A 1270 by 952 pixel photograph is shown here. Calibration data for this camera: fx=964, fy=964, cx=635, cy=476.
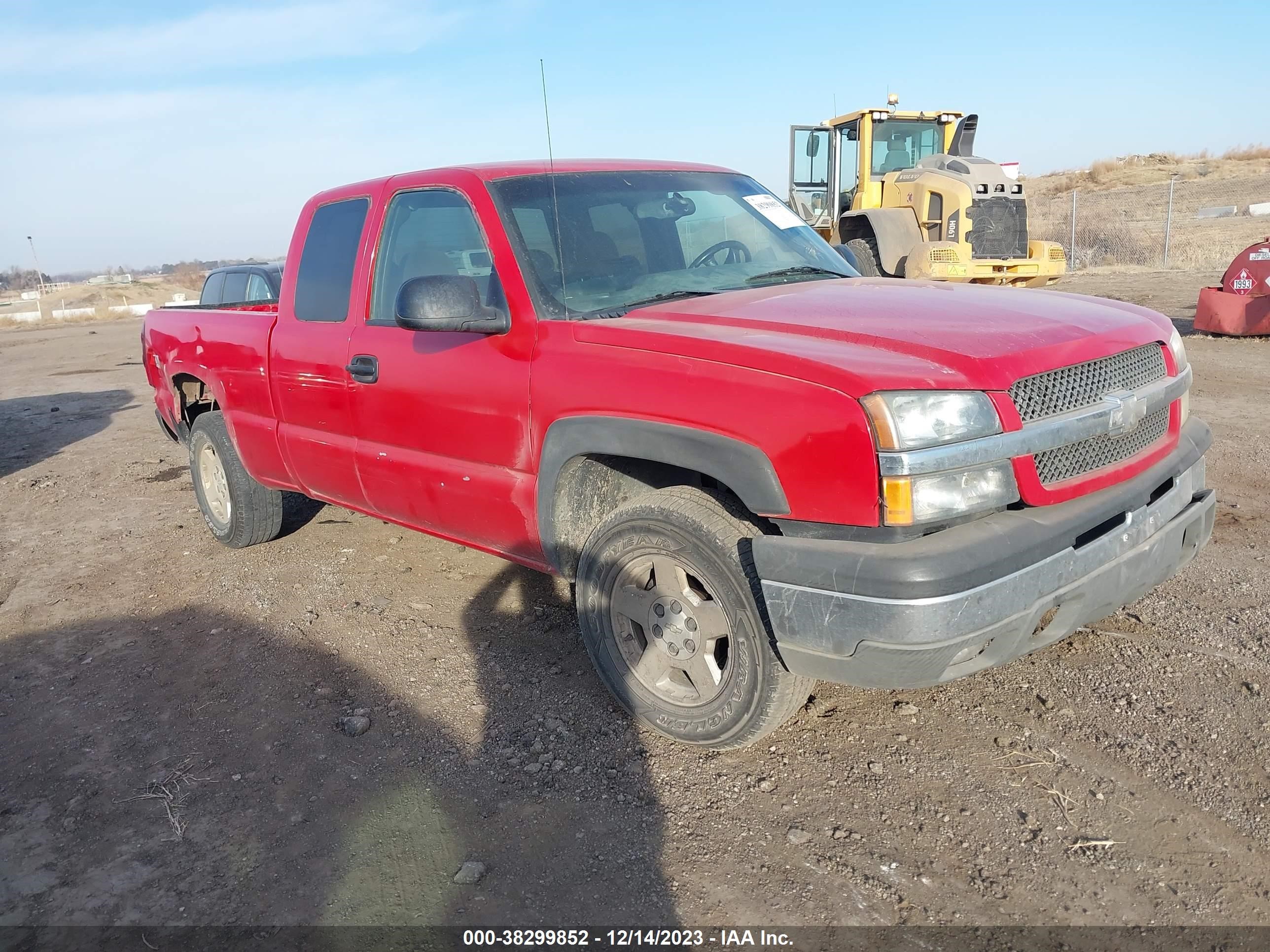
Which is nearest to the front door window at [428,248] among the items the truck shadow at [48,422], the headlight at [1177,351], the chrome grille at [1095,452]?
the chrome grille at [1095,452]

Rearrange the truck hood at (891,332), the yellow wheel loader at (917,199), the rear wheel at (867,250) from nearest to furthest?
the truck hood at (891,332) → the rear wheel at (867,250) → the yellow wheel loader at (917,199)

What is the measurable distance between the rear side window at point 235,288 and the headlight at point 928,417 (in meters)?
9.40

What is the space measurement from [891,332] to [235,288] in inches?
379

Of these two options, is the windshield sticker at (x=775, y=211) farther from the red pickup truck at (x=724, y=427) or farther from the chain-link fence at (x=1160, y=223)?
the chain-link fence at (x=1160, y=223)

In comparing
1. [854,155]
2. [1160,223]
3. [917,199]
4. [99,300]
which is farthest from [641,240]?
[99,300]

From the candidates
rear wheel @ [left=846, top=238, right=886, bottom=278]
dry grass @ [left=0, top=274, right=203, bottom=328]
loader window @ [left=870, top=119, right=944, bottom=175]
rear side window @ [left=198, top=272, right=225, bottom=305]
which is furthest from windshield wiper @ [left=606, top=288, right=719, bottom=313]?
dry grass @ [left=0, top=274, right=203, bottom=328]

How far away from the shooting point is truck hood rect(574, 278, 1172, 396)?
2578mm

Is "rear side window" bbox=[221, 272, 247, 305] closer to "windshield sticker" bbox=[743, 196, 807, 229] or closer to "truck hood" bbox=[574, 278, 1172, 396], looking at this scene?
"windshield sticker" bbox=[743, 196, 807, 229]

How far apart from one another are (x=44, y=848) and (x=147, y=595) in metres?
2.35

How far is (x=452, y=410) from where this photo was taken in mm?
3678

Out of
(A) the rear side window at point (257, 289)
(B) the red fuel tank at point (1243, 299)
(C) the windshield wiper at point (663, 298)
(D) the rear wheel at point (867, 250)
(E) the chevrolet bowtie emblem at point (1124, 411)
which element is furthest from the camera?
(D) the rear wheel at point (867, 250)

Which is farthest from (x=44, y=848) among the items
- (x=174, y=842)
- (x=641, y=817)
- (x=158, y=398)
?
A: (x=158, y=398)

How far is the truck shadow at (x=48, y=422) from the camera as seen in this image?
364 inches

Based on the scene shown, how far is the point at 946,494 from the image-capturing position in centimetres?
251
